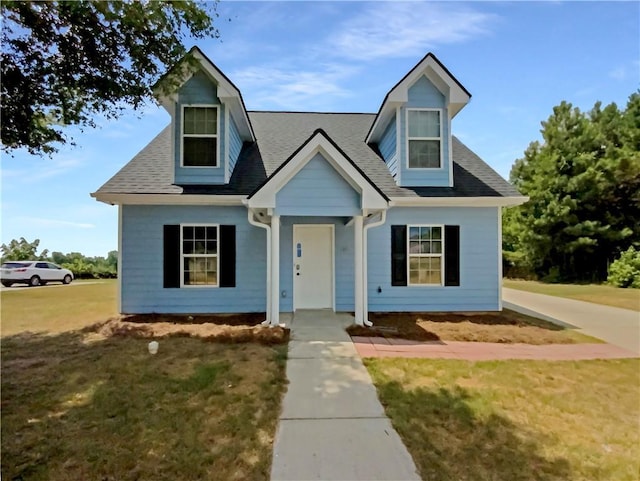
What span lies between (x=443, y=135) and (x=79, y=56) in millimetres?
8416

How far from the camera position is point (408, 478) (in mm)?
2883

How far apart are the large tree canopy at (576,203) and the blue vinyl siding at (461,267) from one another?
15727 mm

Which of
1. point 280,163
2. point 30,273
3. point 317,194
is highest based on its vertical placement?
point 280,163

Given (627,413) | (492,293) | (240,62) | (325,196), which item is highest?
(240,62)

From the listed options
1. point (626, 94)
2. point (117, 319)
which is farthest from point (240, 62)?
point (626, 94)

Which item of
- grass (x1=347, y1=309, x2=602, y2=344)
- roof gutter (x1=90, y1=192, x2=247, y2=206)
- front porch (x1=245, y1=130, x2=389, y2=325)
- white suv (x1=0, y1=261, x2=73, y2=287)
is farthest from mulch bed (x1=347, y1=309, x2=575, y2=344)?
white suv (x1=0, y1=261, x2=73, y2=287)

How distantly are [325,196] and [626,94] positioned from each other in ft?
111

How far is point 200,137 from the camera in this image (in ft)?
30.1

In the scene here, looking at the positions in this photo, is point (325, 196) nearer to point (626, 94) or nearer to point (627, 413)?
point (627, 413)

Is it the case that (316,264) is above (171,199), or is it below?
below

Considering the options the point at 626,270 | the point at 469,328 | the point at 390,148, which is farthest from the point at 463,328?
the point at 626,270

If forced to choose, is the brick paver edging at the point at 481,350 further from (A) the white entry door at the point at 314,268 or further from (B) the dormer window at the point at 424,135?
(B) the dormer window at the point at 424,135

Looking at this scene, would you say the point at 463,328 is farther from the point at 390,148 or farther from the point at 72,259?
the point at 72,259

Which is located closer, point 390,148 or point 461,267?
point 461,267
